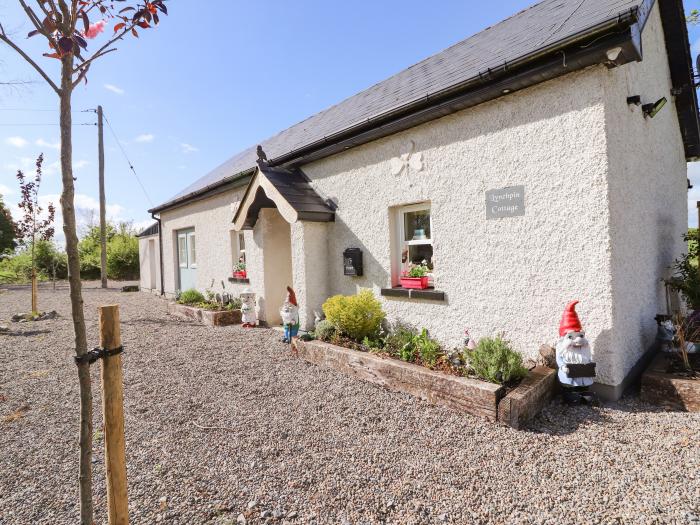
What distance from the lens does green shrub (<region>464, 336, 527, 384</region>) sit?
12.4 feet

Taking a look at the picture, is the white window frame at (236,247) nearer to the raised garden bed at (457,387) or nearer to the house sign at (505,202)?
the raised garden bed at (457,387)

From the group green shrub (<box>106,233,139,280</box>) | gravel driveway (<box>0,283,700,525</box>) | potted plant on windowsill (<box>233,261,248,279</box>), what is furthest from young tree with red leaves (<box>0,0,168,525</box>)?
green shrub (<box>106,233,139,280</box>)

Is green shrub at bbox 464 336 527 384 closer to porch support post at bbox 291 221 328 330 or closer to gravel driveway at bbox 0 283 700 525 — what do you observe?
gravel driveway at bbox 0 283 700 525

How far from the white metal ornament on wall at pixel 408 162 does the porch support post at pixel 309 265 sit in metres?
1.94

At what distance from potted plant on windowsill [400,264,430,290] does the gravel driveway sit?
182 cm

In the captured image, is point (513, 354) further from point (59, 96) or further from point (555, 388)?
point (59, 96)

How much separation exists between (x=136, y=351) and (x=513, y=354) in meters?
6.27

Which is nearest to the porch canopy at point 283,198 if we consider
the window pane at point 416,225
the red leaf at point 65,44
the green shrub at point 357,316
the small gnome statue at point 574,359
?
the window pane at point 416,225

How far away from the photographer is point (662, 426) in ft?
11.1

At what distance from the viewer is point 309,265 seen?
22.5ft

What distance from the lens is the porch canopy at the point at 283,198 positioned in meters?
6.47

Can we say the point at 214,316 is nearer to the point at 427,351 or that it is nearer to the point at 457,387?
the point at 427,351

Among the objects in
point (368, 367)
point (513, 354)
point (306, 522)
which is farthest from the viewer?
point (368, 367)

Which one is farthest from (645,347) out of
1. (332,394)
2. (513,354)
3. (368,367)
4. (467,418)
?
(332,394)
